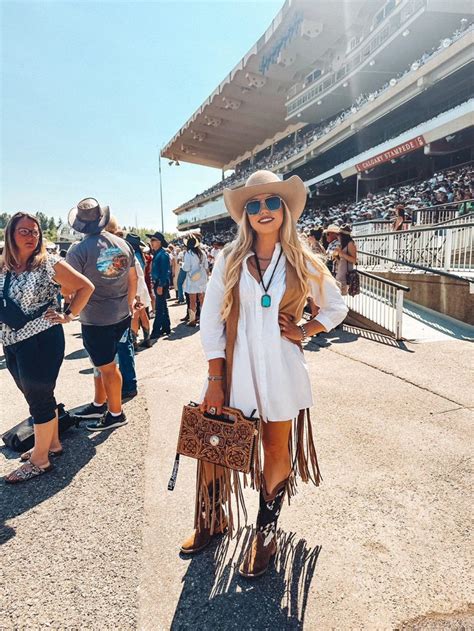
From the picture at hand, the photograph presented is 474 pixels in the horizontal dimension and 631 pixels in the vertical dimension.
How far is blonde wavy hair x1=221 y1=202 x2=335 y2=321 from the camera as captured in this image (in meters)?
1.77

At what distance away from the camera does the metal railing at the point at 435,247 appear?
780 centimetres

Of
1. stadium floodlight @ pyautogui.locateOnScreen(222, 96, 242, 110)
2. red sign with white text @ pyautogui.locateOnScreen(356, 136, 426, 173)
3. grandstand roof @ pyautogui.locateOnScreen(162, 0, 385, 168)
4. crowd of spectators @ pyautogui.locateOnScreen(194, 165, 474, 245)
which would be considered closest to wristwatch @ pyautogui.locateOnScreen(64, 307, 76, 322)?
crowd of spectators @ pyautogui.locateOnScreen(194, 165, 474, 245)

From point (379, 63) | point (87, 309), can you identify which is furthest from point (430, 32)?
point (87, 309)

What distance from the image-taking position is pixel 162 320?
7031 millimetres

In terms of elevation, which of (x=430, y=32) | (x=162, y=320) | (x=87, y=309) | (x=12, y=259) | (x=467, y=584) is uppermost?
(x=430, y=32)

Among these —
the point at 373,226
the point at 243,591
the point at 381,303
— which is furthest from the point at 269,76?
the point at 243,591

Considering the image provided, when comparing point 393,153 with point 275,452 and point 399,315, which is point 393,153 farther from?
point 275,452

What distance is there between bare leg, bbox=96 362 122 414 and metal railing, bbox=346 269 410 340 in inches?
171

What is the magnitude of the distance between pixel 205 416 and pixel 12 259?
5.59ft

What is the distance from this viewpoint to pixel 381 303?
646cm

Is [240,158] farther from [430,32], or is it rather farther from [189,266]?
[189,266]

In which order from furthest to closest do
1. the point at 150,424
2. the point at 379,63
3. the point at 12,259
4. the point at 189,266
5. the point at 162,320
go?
the point at 379,63
the point at 189,266
the point at 162,320
the point at 150,424
the point at 12,259

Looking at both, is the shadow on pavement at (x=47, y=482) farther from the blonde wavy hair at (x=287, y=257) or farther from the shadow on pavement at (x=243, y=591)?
the blonde wavy hair at (x=287, y=257)

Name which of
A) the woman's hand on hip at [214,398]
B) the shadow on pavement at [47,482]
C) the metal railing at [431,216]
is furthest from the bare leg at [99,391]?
the metal railing at [431,216]
